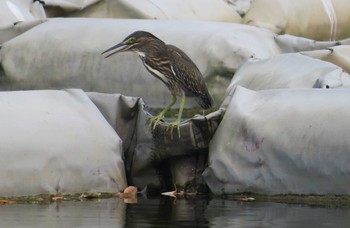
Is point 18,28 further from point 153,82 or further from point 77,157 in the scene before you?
point 77,157

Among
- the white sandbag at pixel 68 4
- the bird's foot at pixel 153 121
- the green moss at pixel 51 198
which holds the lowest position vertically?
the white sandbag at pixel 68 4

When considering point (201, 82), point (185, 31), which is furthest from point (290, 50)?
point (201, 82)

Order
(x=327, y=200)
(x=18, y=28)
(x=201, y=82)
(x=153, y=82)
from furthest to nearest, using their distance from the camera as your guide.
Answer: (x=18, y=28)
(x=153, y=82)
(x=201, y=82)
(x=327, y=200)

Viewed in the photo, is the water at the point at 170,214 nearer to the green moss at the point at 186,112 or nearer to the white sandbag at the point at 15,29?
the green moss at the point at 186,112

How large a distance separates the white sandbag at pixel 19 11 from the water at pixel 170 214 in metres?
3.31

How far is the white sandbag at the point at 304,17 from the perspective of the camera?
12.2 meters

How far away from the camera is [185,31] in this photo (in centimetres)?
973

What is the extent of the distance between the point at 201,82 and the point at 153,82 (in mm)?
1001

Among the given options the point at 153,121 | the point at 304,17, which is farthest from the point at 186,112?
the point at 304,17

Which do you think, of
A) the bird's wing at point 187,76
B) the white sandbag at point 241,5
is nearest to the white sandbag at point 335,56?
the bird's wing at point 187,76

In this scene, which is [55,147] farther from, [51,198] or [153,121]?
[153,121]

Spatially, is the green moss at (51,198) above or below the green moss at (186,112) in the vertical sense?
above

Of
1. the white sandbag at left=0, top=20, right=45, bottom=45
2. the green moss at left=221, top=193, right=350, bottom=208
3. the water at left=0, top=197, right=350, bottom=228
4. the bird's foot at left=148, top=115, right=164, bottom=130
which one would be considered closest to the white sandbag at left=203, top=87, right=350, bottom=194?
the green moss at left=221, top=193, right=350, bottom=208

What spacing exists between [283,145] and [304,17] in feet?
16.6
